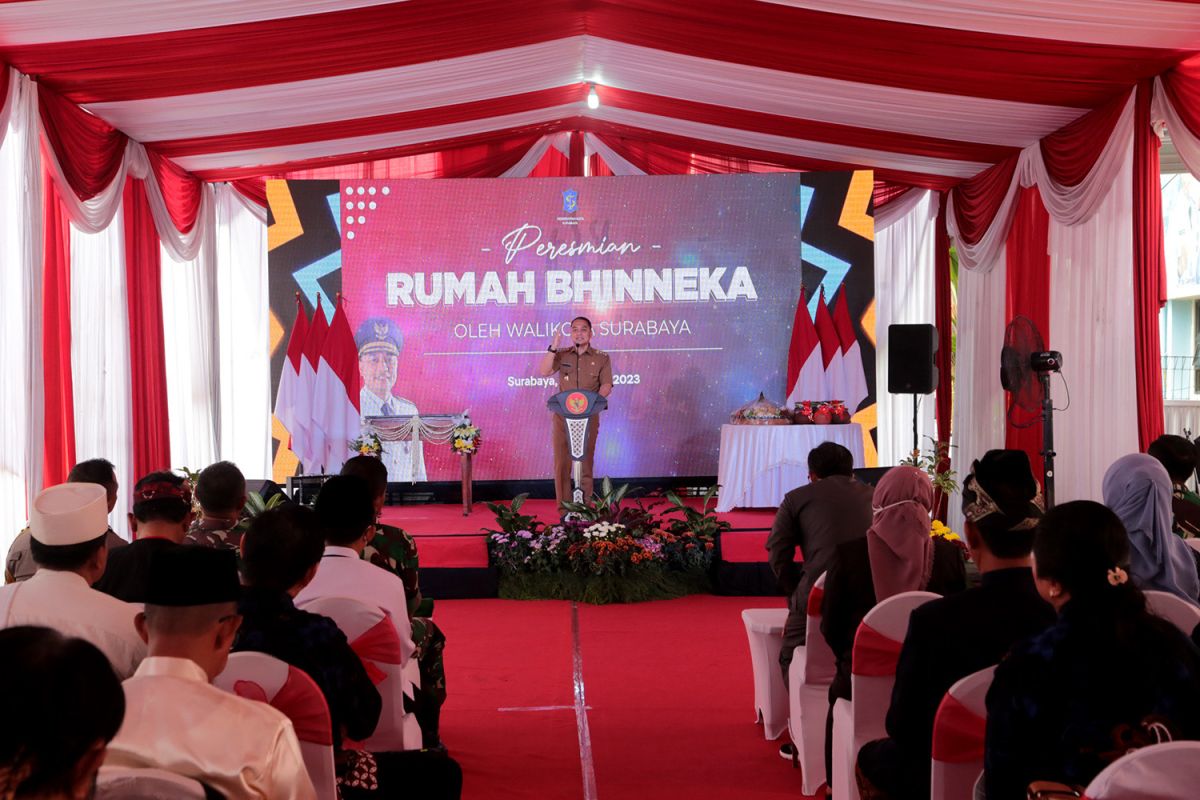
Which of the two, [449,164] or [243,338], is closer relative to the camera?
[243,338]

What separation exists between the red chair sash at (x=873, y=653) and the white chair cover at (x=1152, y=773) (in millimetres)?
1364

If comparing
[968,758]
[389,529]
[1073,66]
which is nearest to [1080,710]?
[968,758]

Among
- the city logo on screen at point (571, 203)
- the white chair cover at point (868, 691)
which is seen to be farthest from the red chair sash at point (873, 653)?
the city logo on screen at point (571, 203)

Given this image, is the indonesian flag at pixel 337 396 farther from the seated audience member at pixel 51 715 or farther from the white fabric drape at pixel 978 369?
the seated audience member at pixel 51 715

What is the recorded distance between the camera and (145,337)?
8695 mm

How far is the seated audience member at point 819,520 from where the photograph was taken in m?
4.28

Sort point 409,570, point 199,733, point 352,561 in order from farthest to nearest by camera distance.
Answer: point 409,570 < point 352,561 < point 199,733

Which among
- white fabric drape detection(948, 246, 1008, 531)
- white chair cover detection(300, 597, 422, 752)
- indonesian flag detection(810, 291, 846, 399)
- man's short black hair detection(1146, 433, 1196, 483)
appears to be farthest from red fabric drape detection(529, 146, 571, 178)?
white chair cover detection(300, 597, 422, 752)

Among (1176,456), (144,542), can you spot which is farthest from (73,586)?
(1176,456)

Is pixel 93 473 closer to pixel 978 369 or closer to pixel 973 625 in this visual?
pixel 973 625

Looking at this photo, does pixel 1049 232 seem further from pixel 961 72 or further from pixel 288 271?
pixel 288 271

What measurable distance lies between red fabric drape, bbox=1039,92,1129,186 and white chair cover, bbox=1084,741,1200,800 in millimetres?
6529

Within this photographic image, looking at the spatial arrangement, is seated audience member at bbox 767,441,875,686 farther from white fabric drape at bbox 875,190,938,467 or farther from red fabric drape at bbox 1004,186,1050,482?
white fabric drape at bbox 875,190,938,467

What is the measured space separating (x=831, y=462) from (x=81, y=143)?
5320 mm
